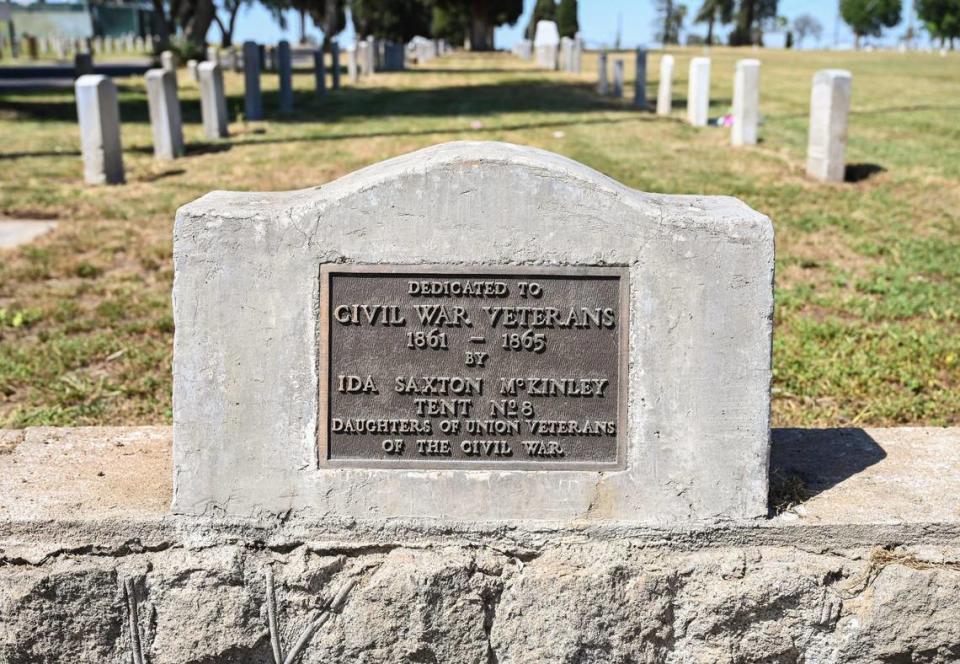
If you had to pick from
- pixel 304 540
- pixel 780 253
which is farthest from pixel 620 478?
pixel 780 253

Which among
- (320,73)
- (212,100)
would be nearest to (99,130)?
(212,100)

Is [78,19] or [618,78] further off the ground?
[78,19]

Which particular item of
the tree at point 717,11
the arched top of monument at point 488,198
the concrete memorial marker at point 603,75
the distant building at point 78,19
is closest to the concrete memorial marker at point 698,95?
the concrete memorial marker at point 603,75

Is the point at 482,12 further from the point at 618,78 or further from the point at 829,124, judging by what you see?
the point at 829,124

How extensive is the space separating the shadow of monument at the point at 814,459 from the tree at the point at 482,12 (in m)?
61.4

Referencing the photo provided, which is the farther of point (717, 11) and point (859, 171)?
point (717, 11)

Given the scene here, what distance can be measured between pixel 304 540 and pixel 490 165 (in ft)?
3.99

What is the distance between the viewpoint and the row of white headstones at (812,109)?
37.8ft

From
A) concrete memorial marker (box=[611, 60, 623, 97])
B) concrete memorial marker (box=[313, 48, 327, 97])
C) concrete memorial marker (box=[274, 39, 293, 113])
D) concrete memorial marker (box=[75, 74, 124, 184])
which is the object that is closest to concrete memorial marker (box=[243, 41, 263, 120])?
concrete memorial marker (box=[274, 39, 293, 113])

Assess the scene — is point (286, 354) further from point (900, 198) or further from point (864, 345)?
point (900, 198)

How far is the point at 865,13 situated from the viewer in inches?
3310

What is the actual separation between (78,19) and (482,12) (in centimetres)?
2276

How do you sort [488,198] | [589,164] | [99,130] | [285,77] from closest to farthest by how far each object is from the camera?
1. [488,198]
2. [99,130]
3. [589,164]
4. [285,77]

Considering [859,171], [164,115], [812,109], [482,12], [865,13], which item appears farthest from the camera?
[865,13]
